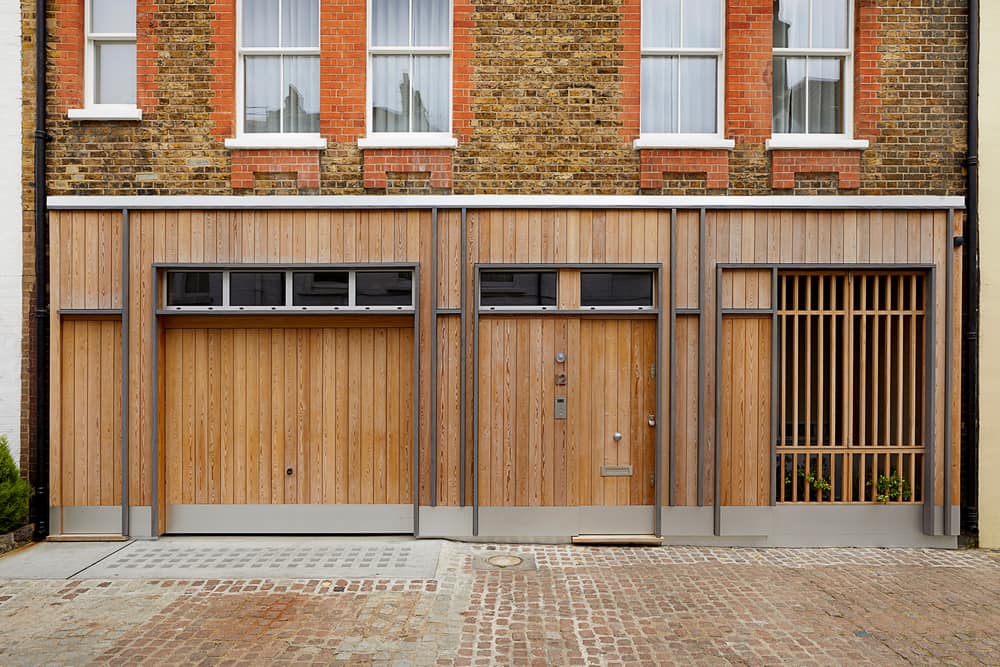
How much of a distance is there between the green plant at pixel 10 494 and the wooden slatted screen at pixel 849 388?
26.3 ft

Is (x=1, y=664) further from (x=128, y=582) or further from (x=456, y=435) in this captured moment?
(x=456, y=435)

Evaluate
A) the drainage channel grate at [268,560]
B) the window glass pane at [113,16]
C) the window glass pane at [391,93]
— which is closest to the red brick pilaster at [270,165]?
the window glass pane at [391,93]

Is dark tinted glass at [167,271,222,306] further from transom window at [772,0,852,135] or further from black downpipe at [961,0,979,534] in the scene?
black downpipe at [961,0,979,534]

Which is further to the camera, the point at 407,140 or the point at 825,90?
the point at 825,90

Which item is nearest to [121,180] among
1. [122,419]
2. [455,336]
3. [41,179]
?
[41,179]

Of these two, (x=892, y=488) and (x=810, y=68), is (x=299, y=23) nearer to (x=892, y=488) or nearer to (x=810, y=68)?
(x=810, y=68)

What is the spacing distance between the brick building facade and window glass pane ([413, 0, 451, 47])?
31cm

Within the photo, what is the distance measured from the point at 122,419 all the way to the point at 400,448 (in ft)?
9.82

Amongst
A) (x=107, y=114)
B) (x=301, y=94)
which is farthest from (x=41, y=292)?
(x=301, y=94)

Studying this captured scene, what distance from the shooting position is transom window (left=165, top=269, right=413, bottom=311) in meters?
6.84

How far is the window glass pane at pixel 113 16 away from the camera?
7023mm

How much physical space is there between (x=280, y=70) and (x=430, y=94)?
1727 mm

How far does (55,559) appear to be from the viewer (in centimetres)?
624

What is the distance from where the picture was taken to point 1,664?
14.3 ft
